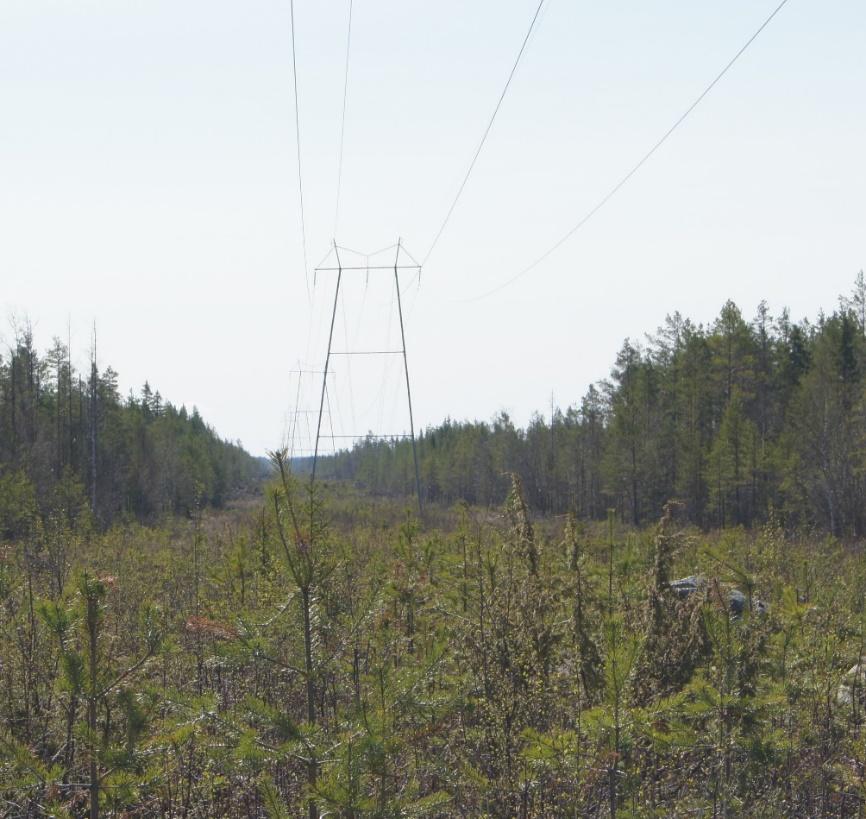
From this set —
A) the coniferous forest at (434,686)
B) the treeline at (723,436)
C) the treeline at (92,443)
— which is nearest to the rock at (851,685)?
the coniferous forest at (434,686)

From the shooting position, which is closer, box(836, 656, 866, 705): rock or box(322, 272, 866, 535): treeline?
box(836, 656, 866, 705): rock

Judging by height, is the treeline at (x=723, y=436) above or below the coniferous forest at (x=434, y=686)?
above

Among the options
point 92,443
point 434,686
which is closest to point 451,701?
point 434,686

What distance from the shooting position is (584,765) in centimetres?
461

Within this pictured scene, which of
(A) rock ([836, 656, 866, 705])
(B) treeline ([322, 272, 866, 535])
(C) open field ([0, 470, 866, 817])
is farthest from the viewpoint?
(B) treeline ([322, 272, 866, 535])

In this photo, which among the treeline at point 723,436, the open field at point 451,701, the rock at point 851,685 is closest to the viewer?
the open field at point 451,701

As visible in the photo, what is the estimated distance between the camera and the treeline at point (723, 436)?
35562 mm

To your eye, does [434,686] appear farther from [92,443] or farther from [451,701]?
[92,443]

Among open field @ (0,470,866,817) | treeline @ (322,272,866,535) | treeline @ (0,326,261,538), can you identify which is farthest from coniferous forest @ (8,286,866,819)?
treeline @ (0,326,261,538)

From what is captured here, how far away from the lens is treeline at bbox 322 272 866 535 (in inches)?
1400

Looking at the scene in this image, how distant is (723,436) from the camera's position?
39.2 meters

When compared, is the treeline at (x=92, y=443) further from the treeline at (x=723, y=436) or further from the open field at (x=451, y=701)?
the open field at (x=451, y=701)

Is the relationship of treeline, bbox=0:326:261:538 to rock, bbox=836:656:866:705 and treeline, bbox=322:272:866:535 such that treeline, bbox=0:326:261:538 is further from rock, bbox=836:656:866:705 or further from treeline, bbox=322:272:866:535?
rock, bbox=836:656:866:705

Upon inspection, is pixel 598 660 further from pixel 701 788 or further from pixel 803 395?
pixel 803 395
